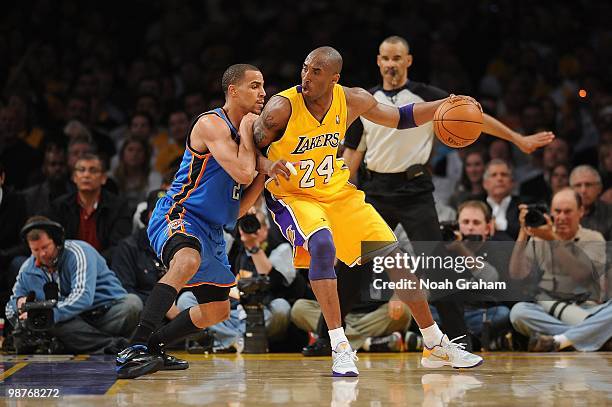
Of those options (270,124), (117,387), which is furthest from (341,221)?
(117,387)

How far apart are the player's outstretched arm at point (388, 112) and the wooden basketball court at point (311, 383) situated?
1.52m

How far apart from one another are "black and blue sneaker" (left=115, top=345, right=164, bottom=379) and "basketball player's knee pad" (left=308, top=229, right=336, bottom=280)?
39.1 inches

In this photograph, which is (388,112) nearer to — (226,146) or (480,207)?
(226,146)

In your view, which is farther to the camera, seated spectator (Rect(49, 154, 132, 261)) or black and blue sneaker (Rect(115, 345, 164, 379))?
seated spectator (Rect(49, 154, 132, 261))

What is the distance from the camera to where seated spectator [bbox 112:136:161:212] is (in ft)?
31.5

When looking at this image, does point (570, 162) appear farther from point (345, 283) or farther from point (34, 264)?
point (34, 264)

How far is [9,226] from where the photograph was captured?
8.70 m

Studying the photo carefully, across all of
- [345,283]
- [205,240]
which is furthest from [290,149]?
[345,283]

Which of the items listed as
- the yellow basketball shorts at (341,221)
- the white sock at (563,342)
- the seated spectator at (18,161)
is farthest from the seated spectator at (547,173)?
the seated spectator at (18,161)

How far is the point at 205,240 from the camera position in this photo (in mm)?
5906

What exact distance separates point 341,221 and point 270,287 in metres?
2.21

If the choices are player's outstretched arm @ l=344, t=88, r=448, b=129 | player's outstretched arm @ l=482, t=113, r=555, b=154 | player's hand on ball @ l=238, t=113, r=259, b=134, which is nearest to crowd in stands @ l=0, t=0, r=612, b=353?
player's outstretched arm @ l=482, t=113, r=555, b=154

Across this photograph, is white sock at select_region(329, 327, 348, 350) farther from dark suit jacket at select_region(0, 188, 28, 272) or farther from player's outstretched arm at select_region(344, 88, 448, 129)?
dark suit jacket at select_region(0, 188, 28, 272)

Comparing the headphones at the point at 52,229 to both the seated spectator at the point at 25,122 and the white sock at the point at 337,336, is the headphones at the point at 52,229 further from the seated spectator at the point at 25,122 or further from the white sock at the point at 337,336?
the white sock at the point at 337,336
